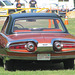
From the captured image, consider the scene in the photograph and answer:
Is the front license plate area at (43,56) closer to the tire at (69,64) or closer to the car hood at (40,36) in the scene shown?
the car hood at (40,36)

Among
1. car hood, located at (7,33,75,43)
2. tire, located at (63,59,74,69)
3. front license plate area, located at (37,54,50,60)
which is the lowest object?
tire, located at (63,59,74,69)

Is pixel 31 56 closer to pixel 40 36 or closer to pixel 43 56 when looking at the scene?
pixel 43 56

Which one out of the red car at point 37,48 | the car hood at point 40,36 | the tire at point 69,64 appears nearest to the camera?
the red car at point 37,48

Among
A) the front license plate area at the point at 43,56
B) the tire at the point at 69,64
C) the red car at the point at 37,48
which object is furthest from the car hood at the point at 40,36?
the tire at the point at 69,64

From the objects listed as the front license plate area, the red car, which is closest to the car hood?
the red car

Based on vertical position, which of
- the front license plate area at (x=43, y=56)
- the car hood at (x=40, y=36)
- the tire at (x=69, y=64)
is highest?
the car hood at (x=40, y=36)

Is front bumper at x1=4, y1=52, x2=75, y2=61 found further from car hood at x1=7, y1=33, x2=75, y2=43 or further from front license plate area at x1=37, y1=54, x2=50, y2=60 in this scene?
car hood at x1=7, y1=33, x2=75, y2=43

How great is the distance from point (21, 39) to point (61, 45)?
2.76 feet

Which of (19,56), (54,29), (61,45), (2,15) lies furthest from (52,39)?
(2,15)

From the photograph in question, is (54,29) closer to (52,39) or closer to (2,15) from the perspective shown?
(52,39)

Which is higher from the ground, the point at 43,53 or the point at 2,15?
the point at 43,53

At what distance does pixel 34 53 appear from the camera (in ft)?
24.0

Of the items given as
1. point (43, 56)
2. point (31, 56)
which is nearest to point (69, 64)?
point (43, 56)

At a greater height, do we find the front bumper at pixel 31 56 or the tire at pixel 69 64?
the front bumper at pixel 31 56
